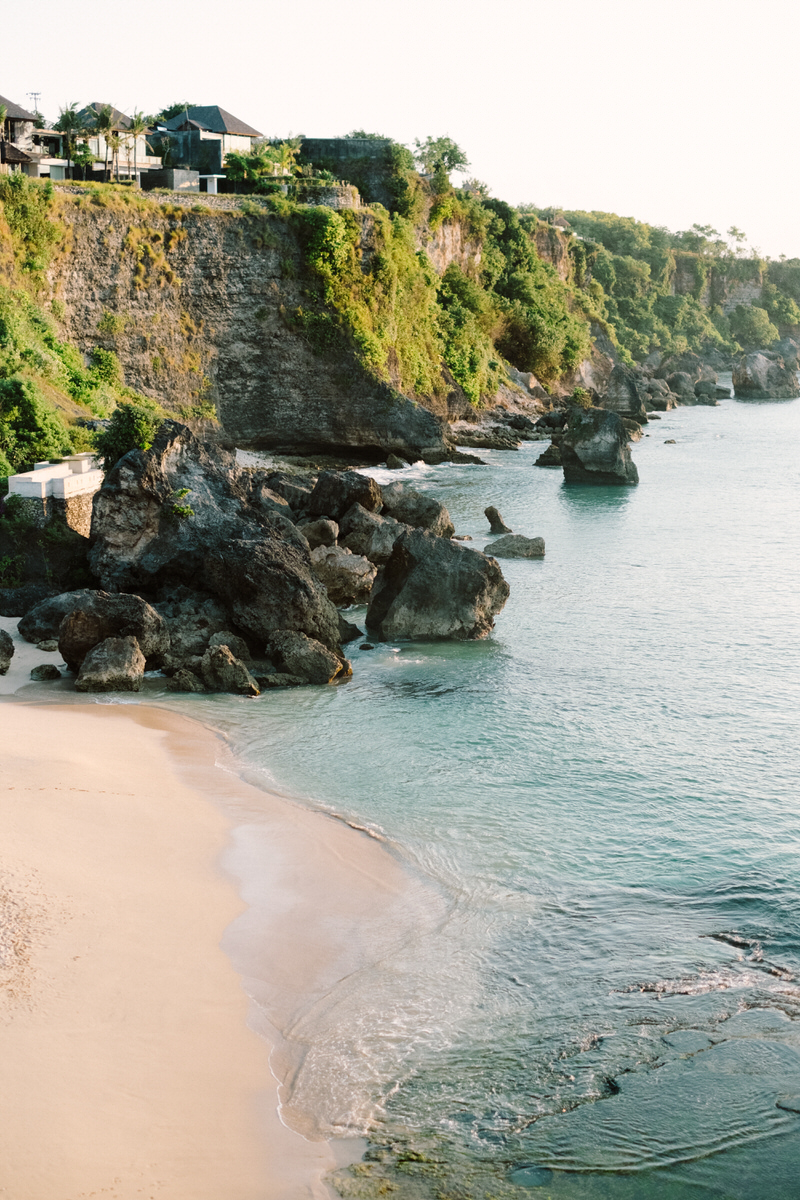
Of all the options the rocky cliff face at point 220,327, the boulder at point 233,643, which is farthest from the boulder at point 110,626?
the rocky cliff face at point 220,327

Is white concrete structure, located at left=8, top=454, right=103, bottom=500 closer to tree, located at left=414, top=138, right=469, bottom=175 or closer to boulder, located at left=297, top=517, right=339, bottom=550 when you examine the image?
boulder, located at left=297, top=517, right=339, bottom=550

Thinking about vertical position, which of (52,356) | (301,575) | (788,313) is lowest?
(301,575)

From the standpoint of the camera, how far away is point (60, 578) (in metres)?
27.1

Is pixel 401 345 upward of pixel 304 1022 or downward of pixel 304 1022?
upward

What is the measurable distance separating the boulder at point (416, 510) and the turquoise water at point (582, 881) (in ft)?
13.7

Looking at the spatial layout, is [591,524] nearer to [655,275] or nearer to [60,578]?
[60,578]

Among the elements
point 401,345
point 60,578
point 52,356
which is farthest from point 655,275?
point 60,578

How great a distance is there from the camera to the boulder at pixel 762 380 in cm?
10131

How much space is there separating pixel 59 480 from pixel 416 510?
41.3 ft

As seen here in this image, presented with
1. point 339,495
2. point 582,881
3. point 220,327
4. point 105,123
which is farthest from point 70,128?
point 582,881

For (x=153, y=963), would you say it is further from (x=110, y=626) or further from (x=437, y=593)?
(x=437, y=593)

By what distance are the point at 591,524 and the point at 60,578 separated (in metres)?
22.4

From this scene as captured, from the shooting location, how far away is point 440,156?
66.3 m

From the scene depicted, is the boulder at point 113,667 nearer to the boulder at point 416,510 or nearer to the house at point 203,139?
the boulder at point 416,510
